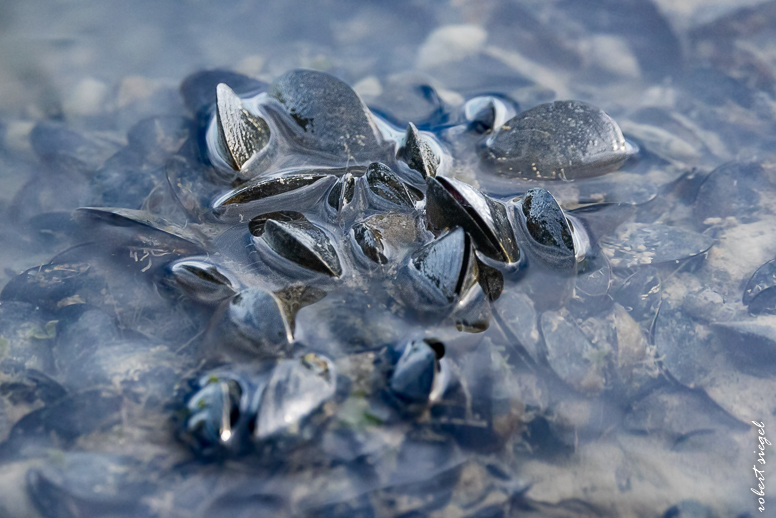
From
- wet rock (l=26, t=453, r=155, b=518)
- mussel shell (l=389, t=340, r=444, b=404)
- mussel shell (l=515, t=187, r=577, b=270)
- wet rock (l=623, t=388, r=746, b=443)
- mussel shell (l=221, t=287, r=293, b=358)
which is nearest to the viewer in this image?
wet rock (l=26, t=453, r=155, b=518)

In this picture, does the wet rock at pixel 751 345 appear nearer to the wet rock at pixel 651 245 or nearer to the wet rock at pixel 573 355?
the wet rock at pixel 651 245

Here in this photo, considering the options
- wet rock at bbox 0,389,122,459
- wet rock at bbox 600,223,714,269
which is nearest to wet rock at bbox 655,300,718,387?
wet rock at bbox 600,223,714,269

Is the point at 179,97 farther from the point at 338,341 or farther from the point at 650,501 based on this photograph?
the point at 650,501

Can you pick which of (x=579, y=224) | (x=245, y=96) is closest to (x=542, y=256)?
(x=579, y=224)

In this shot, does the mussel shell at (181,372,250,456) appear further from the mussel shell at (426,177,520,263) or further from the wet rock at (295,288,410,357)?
the mussel shell at (426,177,520,263)

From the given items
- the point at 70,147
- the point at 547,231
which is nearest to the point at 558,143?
the point at 547,231

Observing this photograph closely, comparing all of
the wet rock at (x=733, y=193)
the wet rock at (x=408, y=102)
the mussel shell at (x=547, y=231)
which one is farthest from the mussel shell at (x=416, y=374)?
the wet rock at (x=733, y=193)

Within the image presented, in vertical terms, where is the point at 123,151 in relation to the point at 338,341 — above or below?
above
